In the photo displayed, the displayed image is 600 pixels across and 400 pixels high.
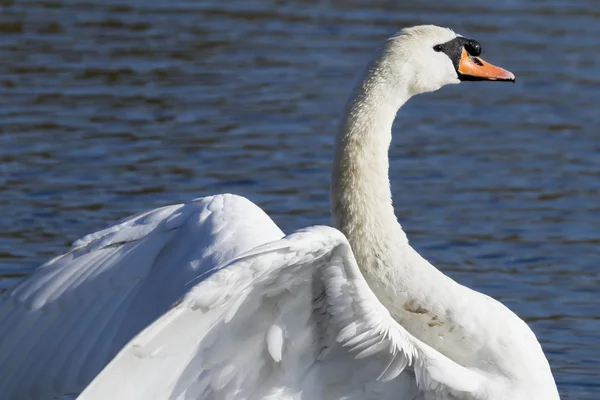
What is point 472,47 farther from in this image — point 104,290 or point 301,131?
point 301,131

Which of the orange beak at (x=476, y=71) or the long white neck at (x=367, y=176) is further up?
the orange beak at (x=476, y=71)

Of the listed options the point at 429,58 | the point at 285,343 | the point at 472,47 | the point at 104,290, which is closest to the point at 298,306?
the point at 285,343

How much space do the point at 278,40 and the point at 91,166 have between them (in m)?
4.30

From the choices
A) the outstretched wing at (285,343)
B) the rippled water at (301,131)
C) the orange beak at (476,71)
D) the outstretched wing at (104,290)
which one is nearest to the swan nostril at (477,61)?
the orange beak at (476,71)

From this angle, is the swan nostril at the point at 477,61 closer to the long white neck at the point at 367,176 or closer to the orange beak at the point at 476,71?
the orange beak at the point at 476,71

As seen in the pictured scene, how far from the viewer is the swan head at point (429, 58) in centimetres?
622

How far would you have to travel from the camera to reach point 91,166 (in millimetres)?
11359

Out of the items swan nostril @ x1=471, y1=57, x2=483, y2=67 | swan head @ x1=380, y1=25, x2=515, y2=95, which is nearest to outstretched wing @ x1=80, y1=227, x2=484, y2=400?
swan head @ x1=380, y1=25, x2=515, y2=95

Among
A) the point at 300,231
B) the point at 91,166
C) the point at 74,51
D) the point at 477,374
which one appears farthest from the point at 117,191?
the point at 300,231

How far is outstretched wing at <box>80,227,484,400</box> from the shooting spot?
4648 millimetres

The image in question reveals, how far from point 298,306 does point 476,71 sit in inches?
83.3

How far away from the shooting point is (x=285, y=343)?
17.1 feet

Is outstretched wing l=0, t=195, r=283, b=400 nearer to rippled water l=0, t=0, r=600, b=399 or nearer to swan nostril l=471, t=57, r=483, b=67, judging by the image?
swan nostril l=471, t=57, r=483, b=67

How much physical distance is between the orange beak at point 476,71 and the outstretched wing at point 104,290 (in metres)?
1.21
